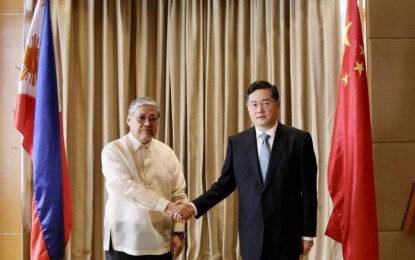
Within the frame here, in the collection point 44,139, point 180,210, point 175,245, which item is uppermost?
point 44,139

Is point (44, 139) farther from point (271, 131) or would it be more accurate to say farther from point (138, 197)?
point (271, 131)

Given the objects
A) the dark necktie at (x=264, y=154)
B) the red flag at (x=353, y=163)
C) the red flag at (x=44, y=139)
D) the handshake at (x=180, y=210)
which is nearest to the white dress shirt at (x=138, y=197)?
the handshake at (x=180, y=210)

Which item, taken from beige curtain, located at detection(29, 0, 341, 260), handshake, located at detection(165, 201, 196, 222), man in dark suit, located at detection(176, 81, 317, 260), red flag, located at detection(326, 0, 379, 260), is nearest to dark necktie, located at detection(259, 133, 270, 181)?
man in dark suit, located at detection(176, 81, 317, 260)

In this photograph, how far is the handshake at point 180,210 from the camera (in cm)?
233

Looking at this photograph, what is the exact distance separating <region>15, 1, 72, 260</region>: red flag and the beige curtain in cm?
69

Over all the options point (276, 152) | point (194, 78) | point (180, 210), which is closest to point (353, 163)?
point (276, 152)

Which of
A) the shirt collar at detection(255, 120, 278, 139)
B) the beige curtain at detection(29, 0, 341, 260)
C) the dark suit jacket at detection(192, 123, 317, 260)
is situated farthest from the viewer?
the beige curtain at detection(29, 0, 341, 260)

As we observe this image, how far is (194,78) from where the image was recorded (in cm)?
351

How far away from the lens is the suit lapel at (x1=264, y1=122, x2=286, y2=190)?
2.17m

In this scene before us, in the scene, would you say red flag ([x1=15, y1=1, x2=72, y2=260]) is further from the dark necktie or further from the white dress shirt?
the dark necktie


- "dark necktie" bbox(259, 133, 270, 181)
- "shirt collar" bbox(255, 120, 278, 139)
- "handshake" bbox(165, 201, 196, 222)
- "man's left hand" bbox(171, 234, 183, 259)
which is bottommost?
"man's left hand" bbox(171, 234, 183, 259)

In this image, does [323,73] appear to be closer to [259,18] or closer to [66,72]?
[259,18]

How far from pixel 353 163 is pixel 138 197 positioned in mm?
1303

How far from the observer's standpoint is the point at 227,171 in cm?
Result: 246
